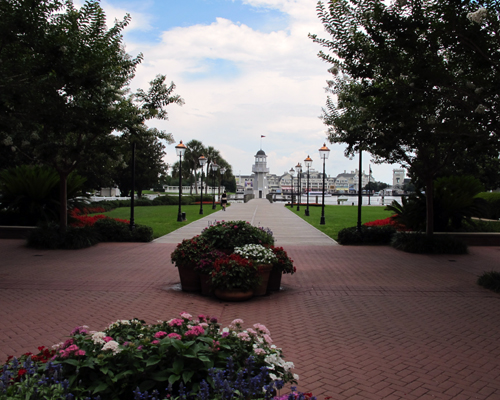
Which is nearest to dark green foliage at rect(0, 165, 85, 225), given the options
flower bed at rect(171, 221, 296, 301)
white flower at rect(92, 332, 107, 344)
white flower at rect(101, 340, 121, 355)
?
flower bed at rect(171, 221, 296, 301)

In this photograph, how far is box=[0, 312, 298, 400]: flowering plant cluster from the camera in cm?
296

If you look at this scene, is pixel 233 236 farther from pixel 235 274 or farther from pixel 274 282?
pixel 235 274

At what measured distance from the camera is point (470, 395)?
4098 millimetres

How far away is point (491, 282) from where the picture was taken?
28.8 ft

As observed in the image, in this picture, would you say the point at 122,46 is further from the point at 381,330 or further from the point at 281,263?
the point at 381,330

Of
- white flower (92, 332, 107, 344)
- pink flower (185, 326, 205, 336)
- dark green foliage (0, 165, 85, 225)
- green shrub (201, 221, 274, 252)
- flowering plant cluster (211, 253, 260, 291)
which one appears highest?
dark green foliage (0, 165, 85, 225)

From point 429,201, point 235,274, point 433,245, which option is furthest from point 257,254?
point 429,201

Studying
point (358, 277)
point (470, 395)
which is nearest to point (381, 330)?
point (470, 395)

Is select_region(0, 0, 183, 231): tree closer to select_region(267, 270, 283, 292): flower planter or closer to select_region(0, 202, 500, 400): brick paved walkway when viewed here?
select_region(0, 202, 500, 400): brick paved walkway

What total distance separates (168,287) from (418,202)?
11.6m

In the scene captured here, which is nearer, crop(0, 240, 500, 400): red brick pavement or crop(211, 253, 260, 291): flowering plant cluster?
crop(0, 240, 500, 400): red brick pavement

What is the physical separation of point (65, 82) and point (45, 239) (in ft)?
20.0

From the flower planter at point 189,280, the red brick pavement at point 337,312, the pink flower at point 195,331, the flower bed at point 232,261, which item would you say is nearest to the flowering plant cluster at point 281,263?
the flower bed at point 232,261

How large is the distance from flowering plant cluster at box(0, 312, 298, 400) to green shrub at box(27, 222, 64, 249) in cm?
1114
